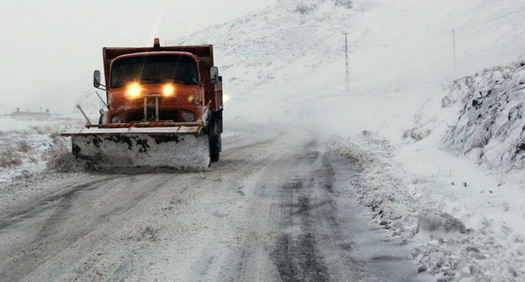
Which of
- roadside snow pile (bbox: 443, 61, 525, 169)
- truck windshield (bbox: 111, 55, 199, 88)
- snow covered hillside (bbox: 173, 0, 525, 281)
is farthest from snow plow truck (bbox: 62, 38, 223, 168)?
roadside snow pile (bbox: 443, 61, 525, 169)

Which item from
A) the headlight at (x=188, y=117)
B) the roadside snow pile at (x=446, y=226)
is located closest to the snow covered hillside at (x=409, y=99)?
the roadside snow pile at (x=446, y=226)

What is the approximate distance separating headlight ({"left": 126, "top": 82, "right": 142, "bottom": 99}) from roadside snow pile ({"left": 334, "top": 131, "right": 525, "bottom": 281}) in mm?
4837

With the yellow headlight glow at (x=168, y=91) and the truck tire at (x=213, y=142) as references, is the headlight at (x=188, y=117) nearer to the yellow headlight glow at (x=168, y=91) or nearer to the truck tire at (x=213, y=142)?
the yellow headlight glow at (x=168, y=91)

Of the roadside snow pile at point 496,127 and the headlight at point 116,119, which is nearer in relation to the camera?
the roadside snow pile at point 496,127

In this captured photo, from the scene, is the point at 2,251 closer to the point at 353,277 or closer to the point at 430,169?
the point at 353,277

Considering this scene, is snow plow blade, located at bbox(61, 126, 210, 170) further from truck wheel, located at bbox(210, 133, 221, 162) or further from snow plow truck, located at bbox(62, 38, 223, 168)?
truck wheel, located at bbox(210, 133, 221, 162)

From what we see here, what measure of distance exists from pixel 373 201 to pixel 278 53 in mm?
69953

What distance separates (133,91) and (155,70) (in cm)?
66

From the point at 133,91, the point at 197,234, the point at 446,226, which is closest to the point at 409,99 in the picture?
the point at 133,91

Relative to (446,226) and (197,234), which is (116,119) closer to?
(197,234)

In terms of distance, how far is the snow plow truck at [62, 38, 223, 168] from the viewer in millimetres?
8430

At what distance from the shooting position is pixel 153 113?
9133 mm

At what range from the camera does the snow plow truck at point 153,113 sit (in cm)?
843

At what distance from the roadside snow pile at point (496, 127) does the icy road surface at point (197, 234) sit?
2049 mm
